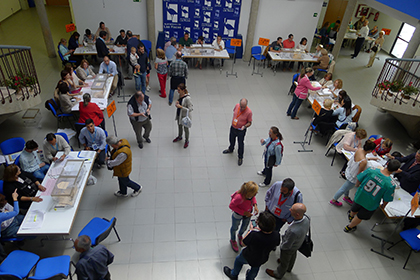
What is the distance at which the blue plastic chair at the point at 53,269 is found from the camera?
12.8 ft

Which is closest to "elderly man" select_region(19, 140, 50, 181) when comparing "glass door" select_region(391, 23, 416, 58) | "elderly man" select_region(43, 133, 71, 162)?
"elderly man" select_region(43, 133, 71, 162)

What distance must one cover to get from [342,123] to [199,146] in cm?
390

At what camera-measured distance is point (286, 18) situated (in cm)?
1246

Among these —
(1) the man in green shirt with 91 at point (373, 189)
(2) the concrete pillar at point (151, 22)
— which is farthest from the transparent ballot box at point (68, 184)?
(2) the concrete pillar at point (151, 22)

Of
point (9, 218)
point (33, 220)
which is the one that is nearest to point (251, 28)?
point (33, 220)

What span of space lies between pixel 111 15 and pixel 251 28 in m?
5.88

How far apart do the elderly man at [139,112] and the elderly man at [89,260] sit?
365cm

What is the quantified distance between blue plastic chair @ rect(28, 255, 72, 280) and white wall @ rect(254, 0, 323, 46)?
11.5m

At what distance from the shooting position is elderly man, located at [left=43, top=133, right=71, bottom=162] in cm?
550

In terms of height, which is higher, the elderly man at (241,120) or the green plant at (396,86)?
the green plant at (396,86)

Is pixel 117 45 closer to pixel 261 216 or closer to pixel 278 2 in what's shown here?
pixel 278 2

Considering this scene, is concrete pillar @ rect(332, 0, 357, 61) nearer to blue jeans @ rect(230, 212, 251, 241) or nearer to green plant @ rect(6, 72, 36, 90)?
blue jeans @ rect(230, 212, 251, 241)

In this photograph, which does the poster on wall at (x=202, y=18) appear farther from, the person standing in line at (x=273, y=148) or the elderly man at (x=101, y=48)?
the person standing in line at (x=273, y=148)

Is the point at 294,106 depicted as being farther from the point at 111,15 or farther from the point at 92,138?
the point at 111,15
